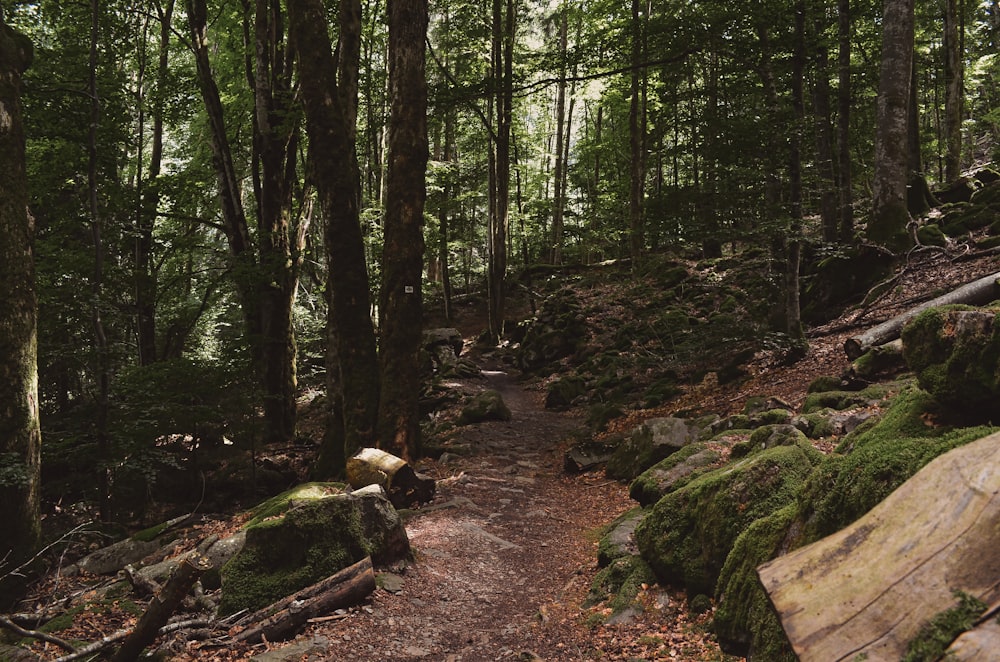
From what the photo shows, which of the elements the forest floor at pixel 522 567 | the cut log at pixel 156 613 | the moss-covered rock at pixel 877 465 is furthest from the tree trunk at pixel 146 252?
the moss-covered rock at pixel 877 465

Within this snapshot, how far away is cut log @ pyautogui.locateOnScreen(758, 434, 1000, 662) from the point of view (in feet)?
6.46

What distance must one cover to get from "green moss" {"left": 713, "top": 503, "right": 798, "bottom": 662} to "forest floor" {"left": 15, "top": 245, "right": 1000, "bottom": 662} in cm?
19

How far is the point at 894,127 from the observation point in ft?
36.5

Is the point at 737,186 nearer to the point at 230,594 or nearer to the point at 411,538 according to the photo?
the point at 411,538

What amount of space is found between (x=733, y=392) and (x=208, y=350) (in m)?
15.0

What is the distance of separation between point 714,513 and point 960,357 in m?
2.04

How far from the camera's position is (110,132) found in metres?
10.6

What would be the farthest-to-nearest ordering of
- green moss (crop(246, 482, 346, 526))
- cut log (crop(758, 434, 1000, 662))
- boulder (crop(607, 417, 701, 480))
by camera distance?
boulder (crop(607, 417, 701, 480))
green moss (crop(246, 482, 346, 526))
cut log (crop(758, 434, 1000, 662))

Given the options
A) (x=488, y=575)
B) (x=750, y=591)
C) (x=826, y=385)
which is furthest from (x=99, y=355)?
(x=826, y=385)

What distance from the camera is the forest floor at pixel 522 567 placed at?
13.5 feet

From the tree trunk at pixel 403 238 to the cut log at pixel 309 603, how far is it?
13.5 ft

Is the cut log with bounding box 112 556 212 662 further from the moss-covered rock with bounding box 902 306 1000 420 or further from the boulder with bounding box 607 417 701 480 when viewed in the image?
the boulder with bounding box 607 417 701 480

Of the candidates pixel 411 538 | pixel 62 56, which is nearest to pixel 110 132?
pixel 62 56

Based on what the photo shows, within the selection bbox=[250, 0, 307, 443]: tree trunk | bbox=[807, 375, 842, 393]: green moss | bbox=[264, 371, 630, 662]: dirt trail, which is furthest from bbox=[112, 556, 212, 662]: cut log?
bbox=[250, 0, 307, 443]: tree trunk
